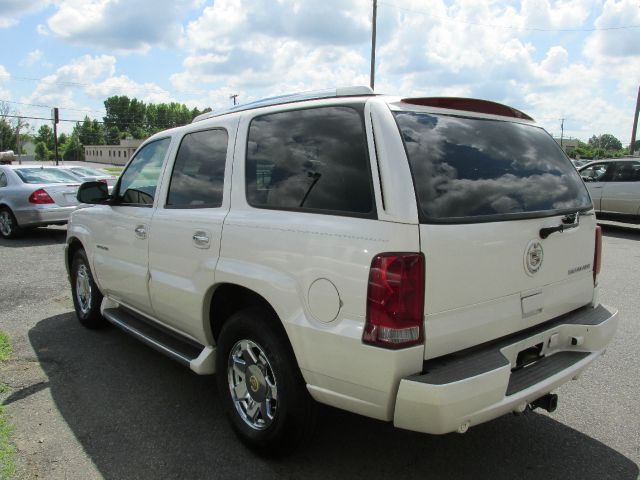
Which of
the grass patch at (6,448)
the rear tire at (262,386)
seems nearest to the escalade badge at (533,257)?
the rear tire at (262,386)

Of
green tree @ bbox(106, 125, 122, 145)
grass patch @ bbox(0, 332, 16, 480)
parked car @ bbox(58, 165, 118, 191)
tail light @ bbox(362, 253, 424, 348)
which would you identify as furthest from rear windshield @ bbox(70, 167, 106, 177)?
green tree @ bbox(106, 125, 122, 145)

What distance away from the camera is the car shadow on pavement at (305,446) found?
2879 millimetres

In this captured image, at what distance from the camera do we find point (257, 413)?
120 inches

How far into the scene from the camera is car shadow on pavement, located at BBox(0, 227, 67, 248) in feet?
34.7

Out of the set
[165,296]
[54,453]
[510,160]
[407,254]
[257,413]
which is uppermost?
[510,160]

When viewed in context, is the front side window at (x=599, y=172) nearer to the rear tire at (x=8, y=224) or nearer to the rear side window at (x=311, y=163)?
the rear side window at (x=311, y=163)

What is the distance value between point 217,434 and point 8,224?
32.7 ft

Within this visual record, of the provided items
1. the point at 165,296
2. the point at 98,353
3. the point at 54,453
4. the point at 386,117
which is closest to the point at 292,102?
the point at 386,117

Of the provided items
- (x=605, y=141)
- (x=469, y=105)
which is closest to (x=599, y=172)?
(x=469, y=105)

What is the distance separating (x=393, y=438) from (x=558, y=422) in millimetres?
1103

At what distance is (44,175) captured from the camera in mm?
11492

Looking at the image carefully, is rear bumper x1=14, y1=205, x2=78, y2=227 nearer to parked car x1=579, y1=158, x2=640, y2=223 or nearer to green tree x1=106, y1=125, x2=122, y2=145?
parked car x1=579, y1=158, x2=640, y2=223

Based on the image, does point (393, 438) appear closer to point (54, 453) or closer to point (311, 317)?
Answer: point (311, 317)

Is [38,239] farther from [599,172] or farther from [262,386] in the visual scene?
[599,172]
